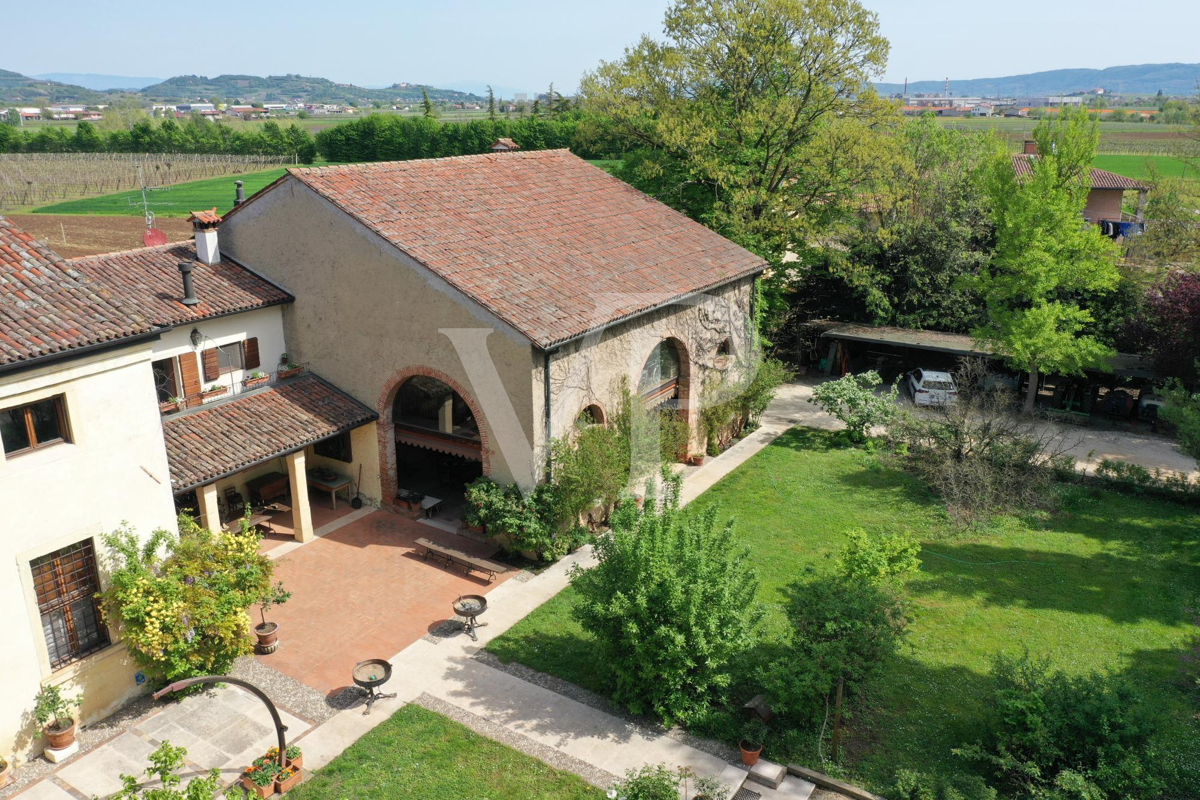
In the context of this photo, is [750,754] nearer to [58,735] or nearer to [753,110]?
[58,735]

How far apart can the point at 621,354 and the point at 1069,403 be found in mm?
18770

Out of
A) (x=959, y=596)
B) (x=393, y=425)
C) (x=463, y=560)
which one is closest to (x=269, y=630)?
(x=463, y=560)

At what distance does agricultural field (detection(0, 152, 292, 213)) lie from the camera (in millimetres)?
76500

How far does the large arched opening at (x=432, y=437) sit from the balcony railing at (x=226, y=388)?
2701 millimetres

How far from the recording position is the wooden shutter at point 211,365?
19359 mm

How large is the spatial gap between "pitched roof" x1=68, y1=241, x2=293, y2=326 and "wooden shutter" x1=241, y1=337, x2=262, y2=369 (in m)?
0.97

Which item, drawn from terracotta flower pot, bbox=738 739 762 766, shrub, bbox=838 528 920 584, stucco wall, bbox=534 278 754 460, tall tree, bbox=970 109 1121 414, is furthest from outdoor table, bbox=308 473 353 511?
tall tree, bbox=970 109 1121 414

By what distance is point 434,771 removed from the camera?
12953 millimetres

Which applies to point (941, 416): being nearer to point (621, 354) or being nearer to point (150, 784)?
point (621, 354)

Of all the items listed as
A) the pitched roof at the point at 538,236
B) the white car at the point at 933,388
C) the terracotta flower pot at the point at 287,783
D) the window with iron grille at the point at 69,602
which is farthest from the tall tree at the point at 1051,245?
the window with iron grille at the point at 69,602

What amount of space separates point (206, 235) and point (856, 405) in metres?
19.3

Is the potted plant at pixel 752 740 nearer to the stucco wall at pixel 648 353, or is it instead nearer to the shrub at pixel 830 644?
the shrub at pixel 830 644

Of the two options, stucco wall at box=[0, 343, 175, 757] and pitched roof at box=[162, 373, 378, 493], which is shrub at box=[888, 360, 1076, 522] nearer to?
pitched roof at box=[162, 373, 378, 493]

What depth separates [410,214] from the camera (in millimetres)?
20125
